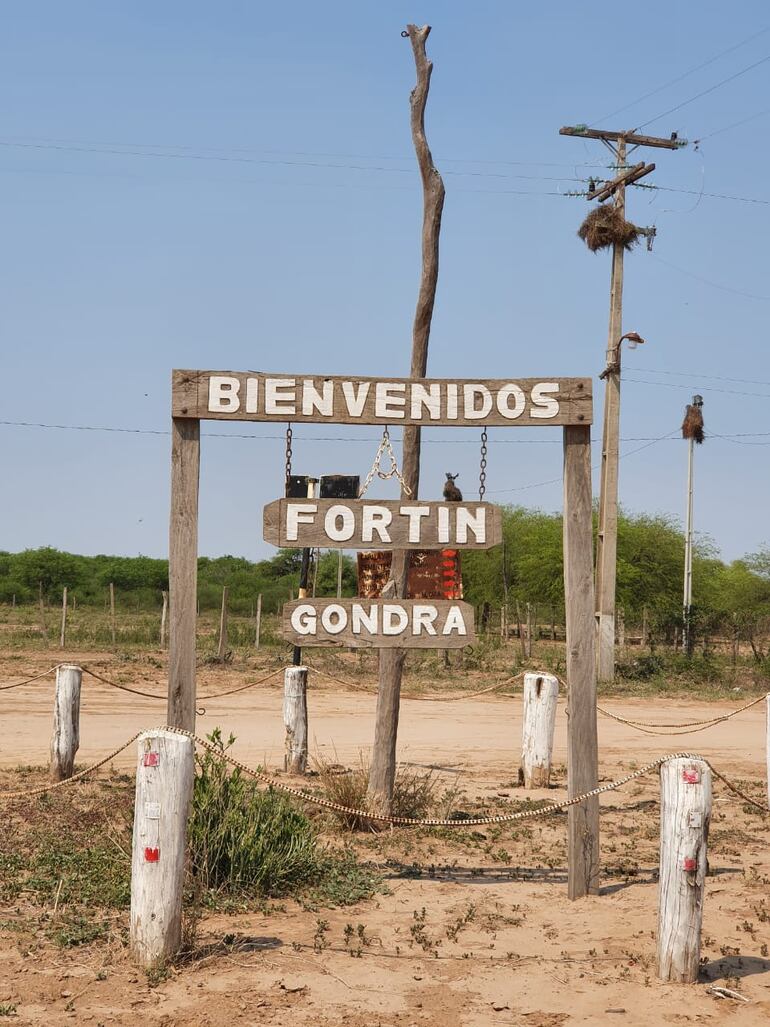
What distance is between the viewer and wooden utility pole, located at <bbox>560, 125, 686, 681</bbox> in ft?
75.7

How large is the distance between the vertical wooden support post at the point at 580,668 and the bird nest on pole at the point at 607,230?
17342 millimetres

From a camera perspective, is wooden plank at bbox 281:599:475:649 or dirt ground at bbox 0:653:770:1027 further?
wooden plank at bbox 281:599:475:649

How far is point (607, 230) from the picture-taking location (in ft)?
78.6

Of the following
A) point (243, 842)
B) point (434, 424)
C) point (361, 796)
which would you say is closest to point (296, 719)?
point (361, 796)

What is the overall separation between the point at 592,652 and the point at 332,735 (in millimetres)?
8237

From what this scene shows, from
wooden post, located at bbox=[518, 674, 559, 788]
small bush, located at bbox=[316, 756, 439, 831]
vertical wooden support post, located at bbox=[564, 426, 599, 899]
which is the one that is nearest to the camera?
vertical wooden support post, located at bbox=[564, 426, 599, 899]

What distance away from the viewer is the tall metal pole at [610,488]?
23.0 meters

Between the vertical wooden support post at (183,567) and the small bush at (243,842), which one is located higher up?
the vertical wooden support post at (183,567)

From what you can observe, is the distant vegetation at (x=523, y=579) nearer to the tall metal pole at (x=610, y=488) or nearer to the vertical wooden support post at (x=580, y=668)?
the tall metal pole at (x=610, y=488)

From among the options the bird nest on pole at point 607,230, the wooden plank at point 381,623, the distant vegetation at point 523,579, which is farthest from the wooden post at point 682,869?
the distant vegetation at point 523,579

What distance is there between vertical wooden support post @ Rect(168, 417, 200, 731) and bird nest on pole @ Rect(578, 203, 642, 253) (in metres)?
18.2

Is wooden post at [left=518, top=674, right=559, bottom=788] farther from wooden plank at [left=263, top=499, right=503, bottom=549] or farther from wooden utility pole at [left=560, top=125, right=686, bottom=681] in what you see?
wooden utility pole at [left=560, top=125, right=686, bottom=681]

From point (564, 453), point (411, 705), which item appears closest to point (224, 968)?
point (564, 453)

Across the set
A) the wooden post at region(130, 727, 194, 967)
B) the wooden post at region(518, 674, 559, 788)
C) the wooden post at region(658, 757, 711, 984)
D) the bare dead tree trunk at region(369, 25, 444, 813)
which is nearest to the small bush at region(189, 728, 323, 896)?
the wooden post at region(130, 727, 194, 967)
